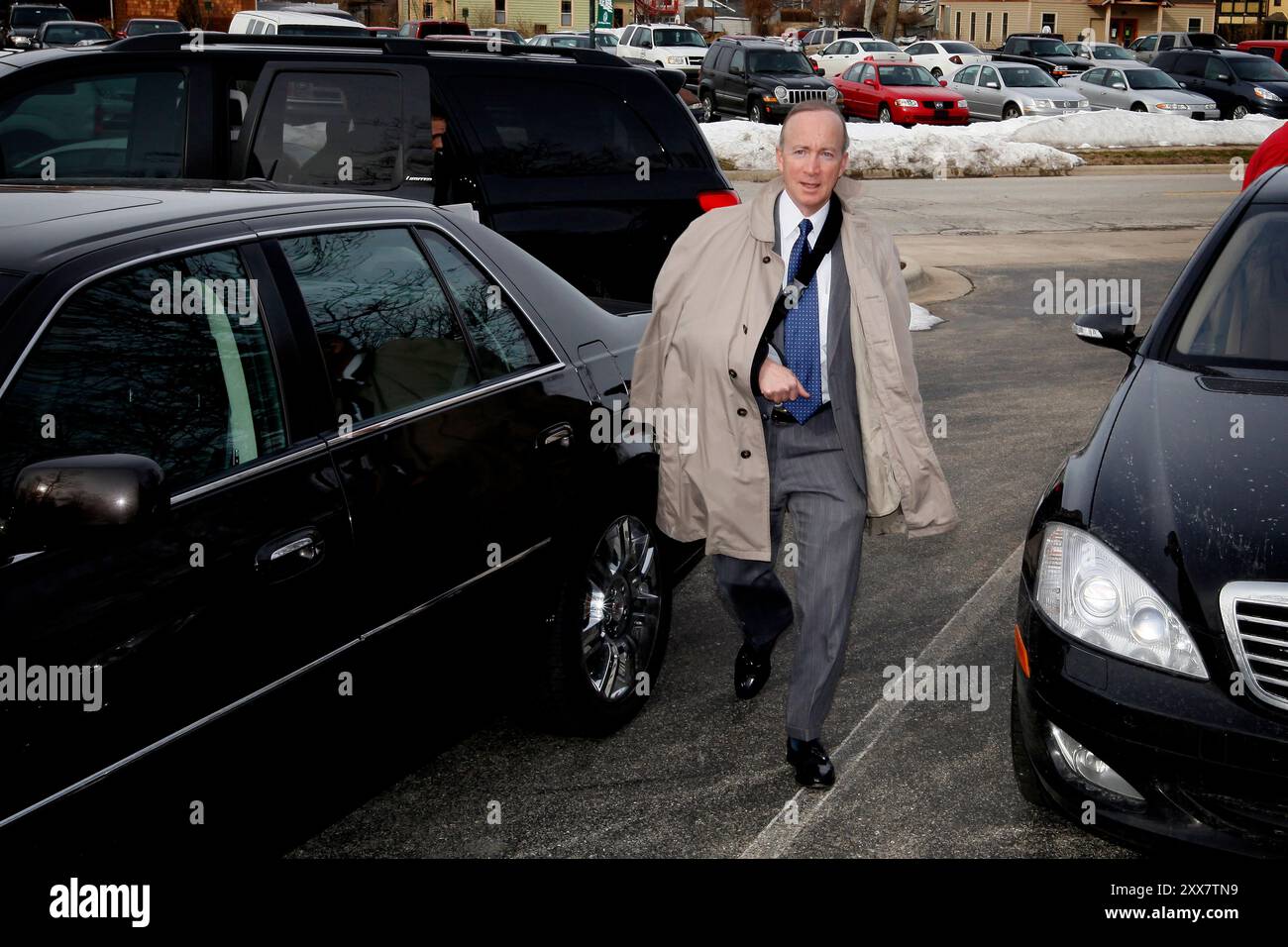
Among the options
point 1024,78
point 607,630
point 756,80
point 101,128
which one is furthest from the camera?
point 1024,78

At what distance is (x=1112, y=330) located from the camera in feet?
15.6

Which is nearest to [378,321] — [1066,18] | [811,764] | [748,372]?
[748,372]

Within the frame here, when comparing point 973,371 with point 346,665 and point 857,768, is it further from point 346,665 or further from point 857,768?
point 346,665

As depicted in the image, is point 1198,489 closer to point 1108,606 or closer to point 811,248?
point 1108,606

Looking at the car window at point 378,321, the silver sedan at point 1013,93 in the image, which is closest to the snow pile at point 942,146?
the silver sedan at point 1013,93

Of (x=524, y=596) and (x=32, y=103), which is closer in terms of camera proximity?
(x=524, y=596)

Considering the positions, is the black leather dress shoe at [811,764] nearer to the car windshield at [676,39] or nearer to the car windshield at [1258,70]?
the car windshield at [1258,70]

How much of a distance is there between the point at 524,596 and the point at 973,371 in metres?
6.33

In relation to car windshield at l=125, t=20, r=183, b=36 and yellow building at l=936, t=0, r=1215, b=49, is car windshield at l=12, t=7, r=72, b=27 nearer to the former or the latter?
car windshield at l=125, t=20, r=183, b=36

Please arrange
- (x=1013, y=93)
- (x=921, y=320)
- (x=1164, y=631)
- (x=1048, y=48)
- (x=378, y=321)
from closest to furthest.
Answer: (x=1164, y=631) < (x=378, y=321) < (x=921, y=320) < (x=1013, y=93) < (x=1048, y=48)

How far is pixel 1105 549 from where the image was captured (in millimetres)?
3334

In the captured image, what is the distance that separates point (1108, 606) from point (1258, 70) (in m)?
36.1

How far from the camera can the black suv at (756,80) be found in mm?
29953
